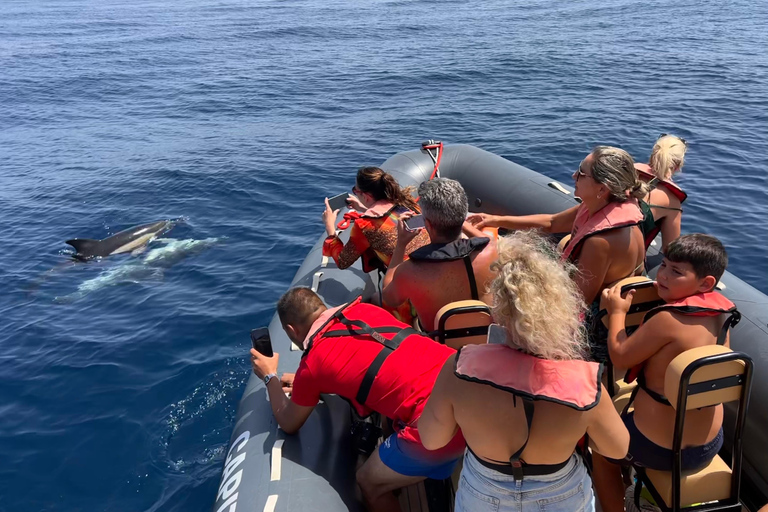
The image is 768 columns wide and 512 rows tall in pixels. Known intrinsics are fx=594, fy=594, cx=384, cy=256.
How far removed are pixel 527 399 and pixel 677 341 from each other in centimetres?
98

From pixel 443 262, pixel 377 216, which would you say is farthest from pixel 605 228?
pixel 377 216

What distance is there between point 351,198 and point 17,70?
23.1 meters

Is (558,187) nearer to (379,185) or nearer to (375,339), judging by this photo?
(379,185)

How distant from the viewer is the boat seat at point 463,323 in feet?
9.78

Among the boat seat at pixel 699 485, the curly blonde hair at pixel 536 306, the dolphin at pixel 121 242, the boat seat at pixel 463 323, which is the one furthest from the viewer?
the dolphin at pixel 121 242

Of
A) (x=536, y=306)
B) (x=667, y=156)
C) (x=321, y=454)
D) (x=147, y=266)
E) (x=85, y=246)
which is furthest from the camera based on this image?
(x=85, y=246)

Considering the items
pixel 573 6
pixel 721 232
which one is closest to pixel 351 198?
pixel 721 232

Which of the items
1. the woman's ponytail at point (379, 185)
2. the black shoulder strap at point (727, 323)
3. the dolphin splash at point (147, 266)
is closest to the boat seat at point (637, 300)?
the black shoulder strap at point (727, 323)

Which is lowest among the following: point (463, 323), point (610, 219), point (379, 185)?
point (463, 323)

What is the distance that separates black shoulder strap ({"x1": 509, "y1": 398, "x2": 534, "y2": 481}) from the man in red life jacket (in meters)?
0.66

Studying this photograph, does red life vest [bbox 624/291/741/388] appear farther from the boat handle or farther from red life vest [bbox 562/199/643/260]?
the boat handle

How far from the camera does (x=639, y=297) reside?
120 inches

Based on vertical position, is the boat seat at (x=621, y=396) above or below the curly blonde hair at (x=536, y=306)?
below

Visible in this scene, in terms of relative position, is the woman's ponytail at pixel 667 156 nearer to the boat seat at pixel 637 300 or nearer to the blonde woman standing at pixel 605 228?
the blonde woman standing at pixel 605 228
